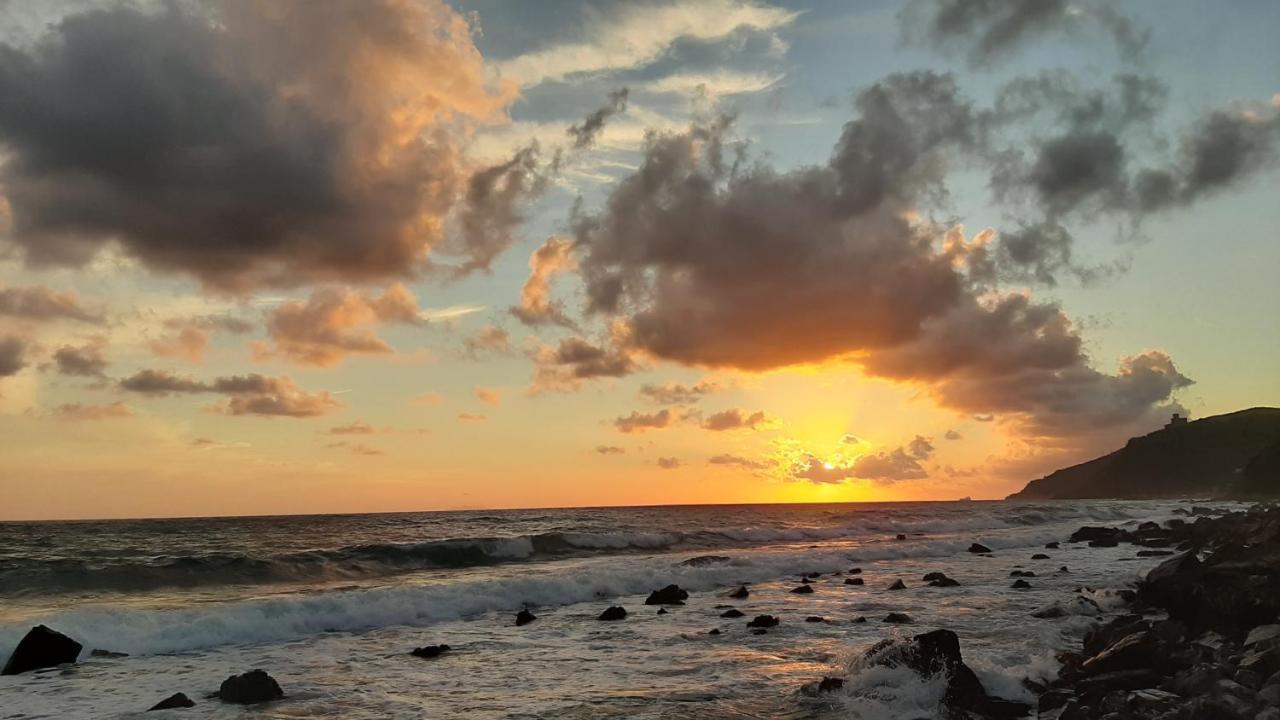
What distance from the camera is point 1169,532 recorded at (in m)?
49.7

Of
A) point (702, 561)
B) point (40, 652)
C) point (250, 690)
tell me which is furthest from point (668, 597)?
point (40, 652)

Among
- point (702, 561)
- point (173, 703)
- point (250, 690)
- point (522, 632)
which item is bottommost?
point (522, 632)

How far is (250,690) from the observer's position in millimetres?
13938

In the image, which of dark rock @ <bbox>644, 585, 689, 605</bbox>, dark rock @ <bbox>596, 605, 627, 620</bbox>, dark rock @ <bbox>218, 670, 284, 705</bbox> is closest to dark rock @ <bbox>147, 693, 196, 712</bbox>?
dark rock @ <bbox>218, 670, 284, 705</bbox>

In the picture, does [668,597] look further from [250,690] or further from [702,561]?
[250,690]

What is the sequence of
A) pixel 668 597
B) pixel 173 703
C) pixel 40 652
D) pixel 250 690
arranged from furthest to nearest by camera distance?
pixel 668 597 < pixel 40 652 < pixel 250 690 < pixel 173 703

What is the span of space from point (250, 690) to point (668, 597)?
15935mm

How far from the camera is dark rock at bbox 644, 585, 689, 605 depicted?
27.1 metres

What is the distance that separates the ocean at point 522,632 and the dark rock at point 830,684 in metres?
0.17

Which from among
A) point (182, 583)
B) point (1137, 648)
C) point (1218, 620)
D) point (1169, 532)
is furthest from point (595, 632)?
point (1169, 532)

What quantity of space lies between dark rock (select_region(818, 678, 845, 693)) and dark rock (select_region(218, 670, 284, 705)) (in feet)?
32.9

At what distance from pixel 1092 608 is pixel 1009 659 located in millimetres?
7976

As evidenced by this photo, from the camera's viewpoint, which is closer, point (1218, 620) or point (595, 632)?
point (1218, 620)

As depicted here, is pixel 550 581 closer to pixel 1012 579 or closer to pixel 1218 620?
pixel 1012 579
